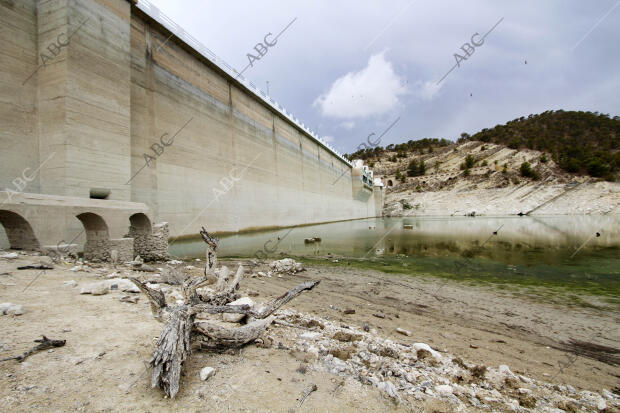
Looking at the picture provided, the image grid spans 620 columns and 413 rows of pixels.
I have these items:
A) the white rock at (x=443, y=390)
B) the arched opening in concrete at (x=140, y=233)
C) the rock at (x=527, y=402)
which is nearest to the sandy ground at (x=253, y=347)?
the white rock at (x=443, y=390)

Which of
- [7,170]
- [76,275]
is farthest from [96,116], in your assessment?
[76,275]

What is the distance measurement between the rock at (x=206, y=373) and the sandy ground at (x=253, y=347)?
0.18 ft

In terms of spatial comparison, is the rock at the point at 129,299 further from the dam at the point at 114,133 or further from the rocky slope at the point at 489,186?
the rocky slope at the point at 489,186

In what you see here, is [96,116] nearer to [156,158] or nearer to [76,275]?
[156,158]

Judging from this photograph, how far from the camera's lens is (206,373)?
7.63 feet

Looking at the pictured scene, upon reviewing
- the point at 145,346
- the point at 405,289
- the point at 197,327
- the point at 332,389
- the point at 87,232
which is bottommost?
the point at 405,289

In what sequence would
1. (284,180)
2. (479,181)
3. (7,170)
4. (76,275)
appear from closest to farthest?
(76,275), (7,170), (284,180), (479,181)

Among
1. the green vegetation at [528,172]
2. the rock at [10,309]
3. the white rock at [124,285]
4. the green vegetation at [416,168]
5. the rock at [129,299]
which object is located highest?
the green vegetation at [416,168]

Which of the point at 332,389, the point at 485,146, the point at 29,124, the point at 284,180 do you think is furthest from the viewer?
the point at 485,146

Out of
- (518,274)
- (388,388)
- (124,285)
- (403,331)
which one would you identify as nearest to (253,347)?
(388,388)

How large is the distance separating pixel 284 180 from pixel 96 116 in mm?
21785

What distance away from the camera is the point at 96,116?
1123 centimetres

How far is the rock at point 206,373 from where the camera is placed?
7.54 feet

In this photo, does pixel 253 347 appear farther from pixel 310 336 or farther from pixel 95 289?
pixel 95 289
